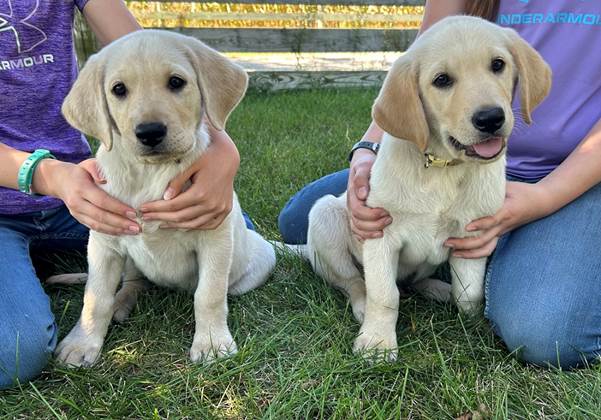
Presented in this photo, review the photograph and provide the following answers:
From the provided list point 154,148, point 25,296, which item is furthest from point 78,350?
point 154,148

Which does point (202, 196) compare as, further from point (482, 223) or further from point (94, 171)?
point (482, 223)

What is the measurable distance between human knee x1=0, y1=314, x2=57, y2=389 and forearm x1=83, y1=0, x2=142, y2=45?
4.76ft

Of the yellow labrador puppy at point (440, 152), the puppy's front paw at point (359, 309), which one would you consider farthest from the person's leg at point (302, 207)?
the puppy's front paw at point (359, 309)

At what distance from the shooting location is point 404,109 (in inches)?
87.6

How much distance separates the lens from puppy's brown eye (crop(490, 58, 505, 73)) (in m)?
2.21

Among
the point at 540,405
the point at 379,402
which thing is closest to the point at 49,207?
the point at 379,402

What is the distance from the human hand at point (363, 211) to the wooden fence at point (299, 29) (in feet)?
21.2

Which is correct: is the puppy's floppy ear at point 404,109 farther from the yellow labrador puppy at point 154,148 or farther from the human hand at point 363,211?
the yellow labrador puppy at point 154,148

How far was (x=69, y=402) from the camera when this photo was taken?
2088 mm

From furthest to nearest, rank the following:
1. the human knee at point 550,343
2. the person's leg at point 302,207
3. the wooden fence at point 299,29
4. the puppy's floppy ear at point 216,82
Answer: the wooden fence at point 299,29 → the person's leg at point 302,207 → the human knee at point 550,343 → the puppy's floppy ear at point 216,82

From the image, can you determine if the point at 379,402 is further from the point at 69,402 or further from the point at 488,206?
the point at 69,402

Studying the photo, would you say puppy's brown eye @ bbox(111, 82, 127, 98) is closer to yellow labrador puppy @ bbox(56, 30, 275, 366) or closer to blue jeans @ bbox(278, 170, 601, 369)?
yellow labrador puppy @ bbox(56, 30, 275, 366)

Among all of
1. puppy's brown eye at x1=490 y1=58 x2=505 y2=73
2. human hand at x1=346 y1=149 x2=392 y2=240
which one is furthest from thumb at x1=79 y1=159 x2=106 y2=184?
puppy's brown eye at x1=490 y1=58 x2=505 y2=73

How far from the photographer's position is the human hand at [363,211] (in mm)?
2486
